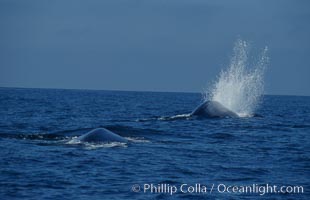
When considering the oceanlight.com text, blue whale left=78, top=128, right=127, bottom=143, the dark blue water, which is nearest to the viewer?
the dark blue water

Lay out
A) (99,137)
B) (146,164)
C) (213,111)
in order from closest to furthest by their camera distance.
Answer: (146,164), (99,137), (213,111)

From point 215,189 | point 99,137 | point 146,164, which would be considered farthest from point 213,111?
point 215,189

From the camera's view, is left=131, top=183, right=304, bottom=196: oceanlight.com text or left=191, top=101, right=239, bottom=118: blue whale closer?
left=131, top=183, right=304, bottom=196: oceanlight.com text

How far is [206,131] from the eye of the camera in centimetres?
3747

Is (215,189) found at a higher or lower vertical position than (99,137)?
lower

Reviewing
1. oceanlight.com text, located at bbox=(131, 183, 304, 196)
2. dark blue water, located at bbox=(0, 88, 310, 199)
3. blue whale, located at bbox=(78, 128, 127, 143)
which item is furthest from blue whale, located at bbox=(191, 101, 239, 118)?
oceanlight.com text, located at bbox=(131, 183, 304, 196)

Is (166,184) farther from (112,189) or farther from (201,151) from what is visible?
(201,151)

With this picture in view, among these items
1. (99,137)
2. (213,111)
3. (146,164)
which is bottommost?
(146,164)

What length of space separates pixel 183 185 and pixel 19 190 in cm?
502

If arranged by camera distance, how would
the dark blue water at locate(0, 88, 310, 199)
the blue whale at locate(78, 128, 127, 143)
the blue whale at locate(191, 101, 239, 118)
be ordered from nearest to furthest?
the dark blue water at locate(0, 88, 310, 199)
the blue whale at locate(78, 128, 127, 143)
the blue whale at locate(191, 101, 239, 118)

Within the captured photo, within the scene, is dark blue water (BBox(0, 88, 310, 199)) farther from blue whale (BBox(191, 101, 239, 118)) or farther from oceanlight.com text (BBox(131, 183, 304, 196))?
blue whale (BBox(191, 101, 239, 118))

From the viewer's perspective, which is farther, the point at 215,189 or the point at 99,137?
the point at 99,137

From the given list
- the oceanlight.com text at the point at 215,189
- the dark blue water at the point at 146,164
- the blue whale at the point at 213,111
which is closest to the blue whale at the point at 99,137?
the dark blue water at the point at 146,164

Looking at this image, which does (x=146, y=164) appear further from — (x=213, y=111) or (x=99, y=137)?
(x=213, y=111)
